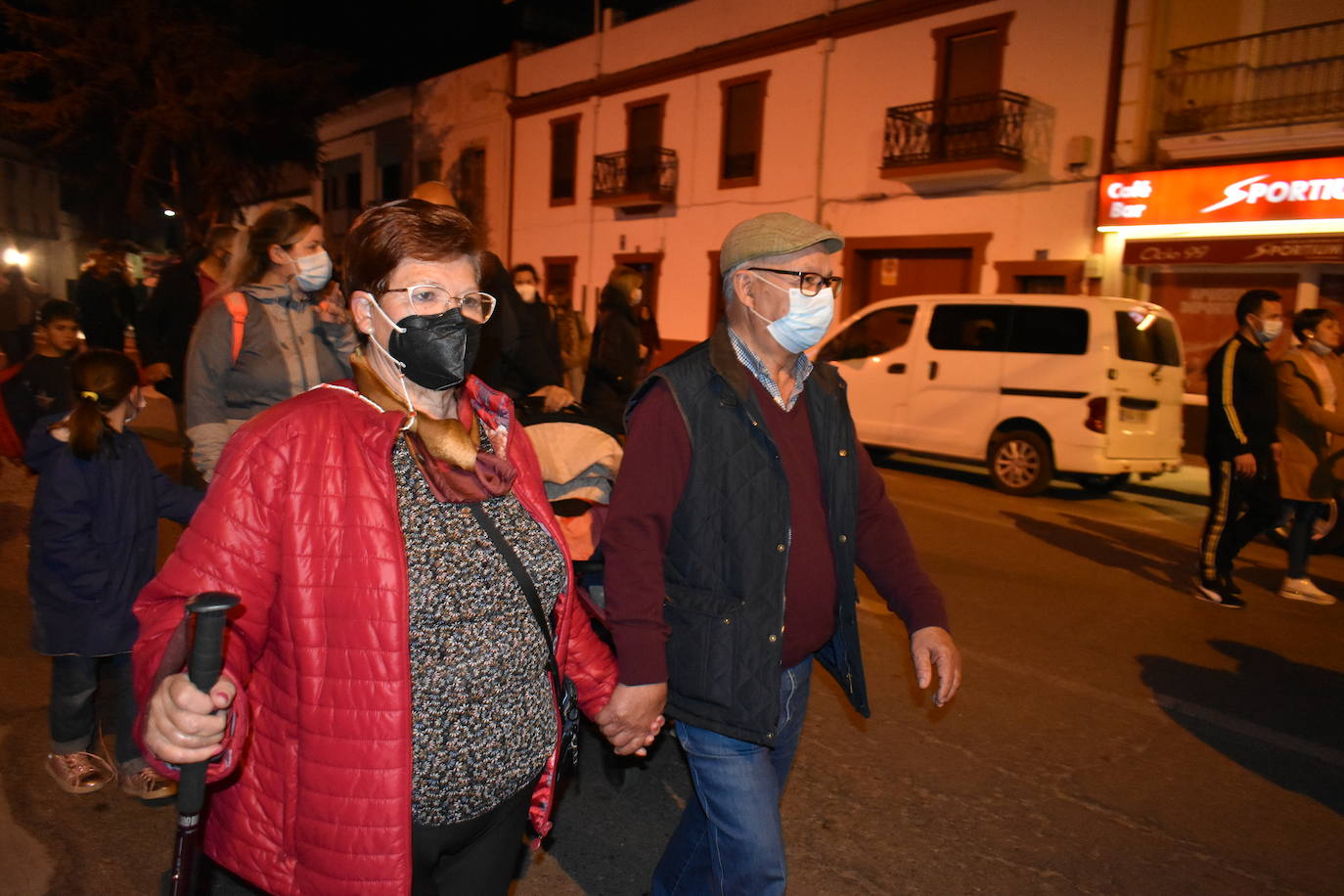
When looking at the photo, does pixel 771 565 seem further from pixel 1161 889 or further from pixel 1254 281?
pixel 1254 281

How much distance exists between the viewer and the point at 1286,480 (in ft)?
21.7

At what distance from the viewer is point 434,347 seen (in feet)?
6.13

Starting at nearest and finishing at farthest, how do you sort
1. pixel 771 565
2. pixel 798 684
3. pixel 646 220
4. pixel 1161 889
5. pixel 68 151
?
pixel 771 565 < pixel 798 684 < pixel 1161 889 < pixel 646 220 < pixel 68 151

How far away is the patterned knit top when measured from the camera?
1.71 meters

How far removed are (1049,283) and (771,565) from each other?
1488 cm

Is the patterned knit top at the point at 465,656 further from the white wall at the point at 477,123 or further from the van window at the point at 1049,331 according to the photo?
the white wall at the point at 477,123

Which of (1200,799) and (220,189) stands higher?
(220,189)

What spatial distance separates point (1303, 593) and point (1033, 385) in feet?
13.1

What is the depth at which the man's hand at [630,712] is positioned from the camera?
2.15m

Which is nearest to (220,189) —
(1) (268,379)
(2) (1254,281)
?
(2) (1254,281)

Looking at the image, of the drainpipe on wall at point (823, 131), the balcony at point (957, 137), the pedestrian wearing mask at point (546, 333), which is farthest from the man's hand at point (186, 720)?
the drainpipe on wall at point (823, 131)

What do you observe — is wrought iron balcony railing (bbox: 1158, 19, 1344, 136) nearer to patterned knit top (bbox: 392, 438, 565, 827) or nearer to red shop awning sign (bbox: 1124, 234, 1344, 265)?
red shop awning sign (bbox: 1124, 234, 1344, 265)

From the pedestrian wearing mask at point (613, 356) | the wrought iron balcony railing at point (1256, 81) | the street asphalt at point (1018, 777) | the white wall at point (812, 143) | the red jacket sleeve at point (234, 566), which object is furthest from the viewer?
the white wall at point (812, 143)

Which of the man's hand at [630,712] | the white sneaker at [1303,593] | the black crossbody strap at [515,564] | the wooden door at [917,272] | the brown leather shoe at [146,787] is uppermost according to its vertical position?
the wooden door at [917,272]
